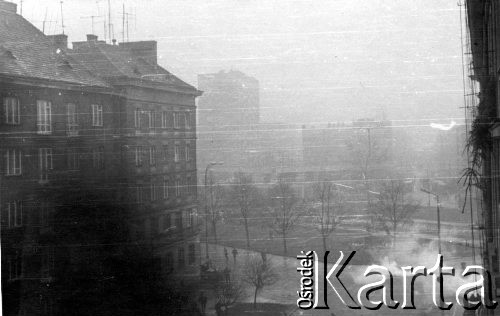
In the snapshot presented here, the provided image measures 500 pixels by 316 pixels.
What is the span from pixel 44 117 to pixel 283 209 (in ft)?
3.39

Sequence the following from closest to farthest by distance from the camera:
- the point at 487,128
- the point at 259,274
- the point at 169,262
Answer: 1. the point at 487,128
2. the point at 259,274
3. the point at 169,262

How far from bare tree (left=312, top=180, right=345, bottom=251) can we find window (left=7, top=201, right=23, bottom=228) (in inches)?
48.1

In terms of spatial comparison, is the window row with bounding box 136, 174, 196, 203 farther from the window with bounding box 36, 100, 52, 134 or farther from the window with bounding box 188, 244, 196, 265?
→ the window with bounding box 36, 100, 52, 134

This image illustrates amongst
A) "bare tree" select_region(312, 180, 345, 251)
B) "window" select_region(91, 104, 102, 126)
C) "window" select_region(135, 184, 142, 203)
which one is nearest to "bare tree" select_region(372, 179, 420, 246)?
"bare tree" select_region(312, 180, 345, 251)

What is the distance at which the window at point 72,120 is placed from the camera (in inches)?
74.5

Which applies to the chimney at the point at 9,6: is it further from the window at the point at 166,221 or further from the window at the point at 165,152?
the window at the point at 166,221

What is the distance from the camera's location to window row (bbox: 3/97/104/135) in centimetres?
187

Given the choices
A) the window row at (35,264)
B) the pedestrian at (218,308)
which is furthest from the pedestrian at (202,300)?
the window row at (35,264)

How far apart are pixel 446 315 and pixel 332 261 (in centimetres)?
45

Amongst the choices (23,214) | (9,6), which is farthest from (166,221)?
(9,6)

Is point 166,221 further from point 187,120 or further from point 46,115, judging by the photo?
point 46,115

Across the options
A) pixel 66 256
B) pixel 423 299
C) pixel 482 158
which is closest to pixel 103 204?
pixel 66 256

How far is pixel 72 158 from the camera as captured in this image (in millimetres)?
1921

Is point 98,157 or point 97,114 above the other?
point 97,114
